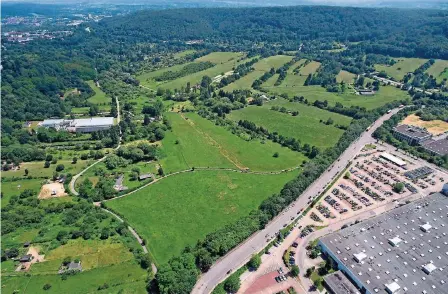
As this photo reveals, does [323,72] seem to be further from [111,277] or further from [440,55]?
[111,277]

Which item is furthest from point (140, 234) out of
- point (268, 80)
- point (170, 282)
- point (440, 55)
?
point (440, 55)

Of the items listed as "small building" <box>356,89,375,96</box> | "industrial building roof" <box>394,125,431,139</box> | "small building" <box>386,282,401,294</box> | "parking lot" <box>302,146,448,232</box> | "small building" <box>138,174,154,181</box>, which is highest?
"small building" <box>386,282,401,294</box>

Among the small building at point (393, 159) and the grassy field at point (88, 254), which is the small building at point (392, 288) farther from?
the small building at point (393, 159)

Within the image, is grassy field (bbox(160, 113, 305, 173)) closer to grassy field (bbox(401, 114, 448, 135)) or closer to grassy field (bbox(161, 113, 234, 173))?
grassy field (bbox(161, 113, 234, 173))

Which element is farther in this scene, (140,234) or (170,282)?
(140,234)

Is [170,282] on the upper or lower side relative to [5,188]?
upper

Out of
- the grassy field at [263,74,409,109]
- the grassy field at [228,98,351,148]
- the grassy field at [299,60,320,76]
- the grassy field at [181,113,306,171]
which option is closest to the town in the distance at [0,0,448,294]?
the grassy field at [181,113,306,171]
